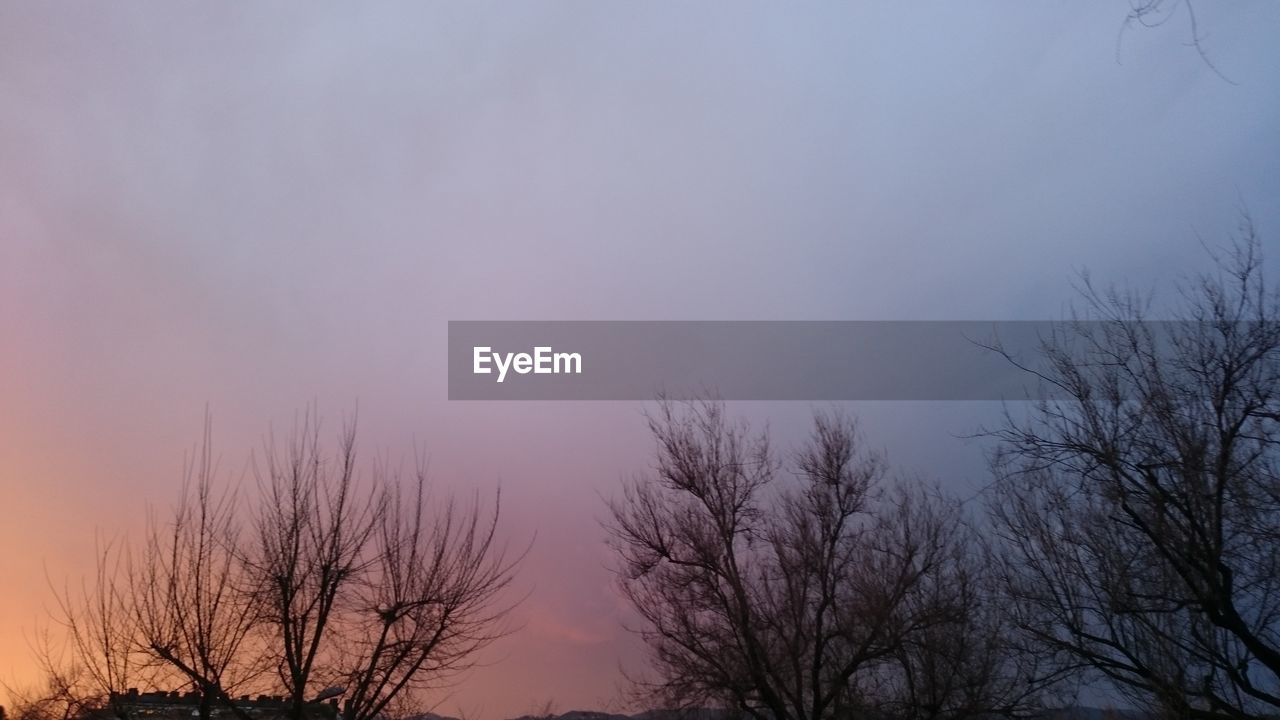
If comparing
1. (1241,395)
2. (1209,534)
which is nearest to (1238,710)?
(1209,534)

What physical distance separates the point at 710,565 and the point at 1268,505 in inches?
487

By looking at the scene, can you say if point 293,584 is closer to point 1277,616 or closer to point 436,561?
point 436,561

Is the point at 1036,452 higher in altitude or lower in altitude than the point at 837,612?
higher

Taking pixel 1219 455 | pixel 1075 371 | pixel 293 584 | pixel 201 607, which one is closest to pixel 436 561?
pixel 293 584

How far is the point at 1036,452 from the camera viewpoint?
12297 mm

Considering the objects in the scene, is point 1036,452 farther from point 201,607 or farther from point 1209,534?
point 201,607

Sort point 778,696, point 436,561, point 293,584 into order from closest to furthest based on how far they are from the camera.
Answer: point 293,584
point 436,561
point 778,696

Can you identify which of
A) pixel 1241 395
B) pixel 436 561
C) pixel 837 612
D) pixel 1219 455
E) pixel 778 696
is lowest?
pixel 778 696

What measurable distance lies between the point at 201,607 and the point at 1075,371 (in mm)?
12393

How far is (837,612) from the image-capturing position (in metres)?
21.0

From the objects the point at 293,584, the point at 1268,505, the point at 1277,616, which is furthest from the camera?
the point at 293,584

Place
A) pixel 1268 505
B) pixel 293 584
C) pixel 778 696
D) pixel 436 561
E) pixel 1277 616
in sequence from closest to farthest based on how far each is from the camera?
pixel 1268 505 < pixel 1277 616 < pixel 293 584 < pixel 436 561 < pixel 778 696

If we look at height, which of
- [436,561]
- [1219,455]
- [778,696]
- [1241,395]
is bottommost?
[778,696]

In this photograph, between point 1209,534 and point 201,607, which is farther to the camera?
point 201,607
